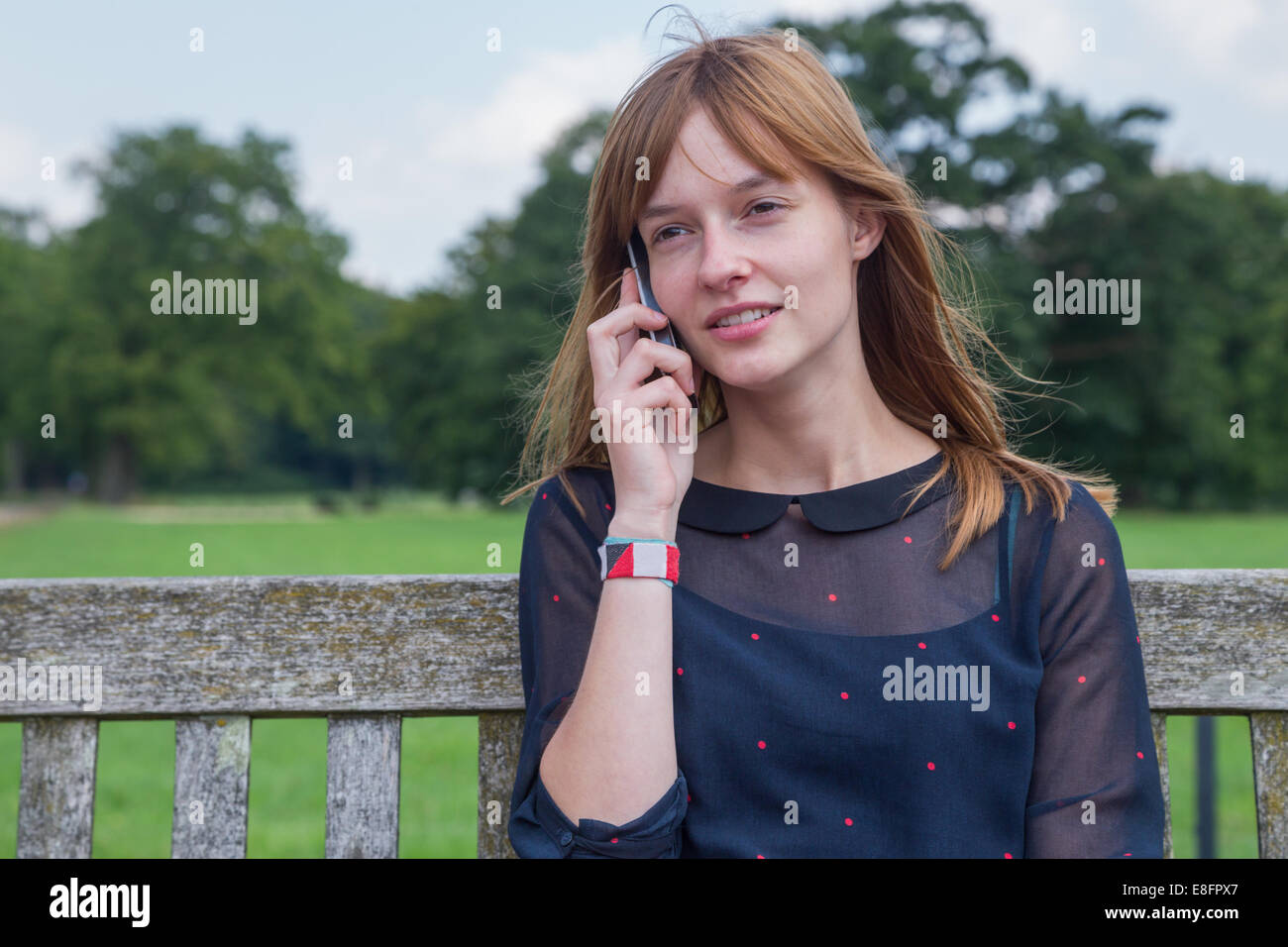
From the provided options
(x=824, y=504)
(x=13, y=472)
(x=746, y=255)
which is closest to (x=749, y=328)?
(x=746, y=255)

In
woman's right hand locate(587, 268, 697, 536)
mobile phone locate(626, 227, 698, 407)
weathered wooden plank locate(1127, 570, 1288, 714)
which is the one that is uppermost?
mobile phone locate(626, 227, 698, 407)

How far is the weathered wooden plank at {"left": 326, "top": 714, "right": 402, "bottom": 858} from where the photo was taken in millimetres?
2377

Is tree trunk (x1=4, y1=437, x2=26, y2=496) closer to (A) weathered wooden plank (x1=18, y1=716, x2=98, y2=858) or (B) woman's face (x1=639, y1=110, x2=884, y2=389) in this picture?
(A) weathered wooden plank (x1=18, y1=716, x2=98, y2=858)

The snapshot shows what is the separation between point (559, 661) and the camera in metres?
2.32

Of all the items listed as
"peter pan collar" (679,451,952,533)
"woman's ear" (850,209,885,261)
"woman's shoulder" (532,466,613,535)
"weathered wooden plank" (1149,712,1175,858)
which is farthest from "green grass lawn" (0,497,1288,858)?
"weathered wooden plank" (1149,712,1175,858)

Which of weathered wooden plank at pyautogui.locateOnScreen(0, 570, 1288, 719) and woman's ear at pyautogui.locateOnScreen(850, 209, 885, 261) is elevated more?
woman's ear at pyautogui.locateOnScreen(850, 209, 885, 261)

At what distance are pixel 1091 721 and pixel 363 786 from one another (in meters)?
1.49

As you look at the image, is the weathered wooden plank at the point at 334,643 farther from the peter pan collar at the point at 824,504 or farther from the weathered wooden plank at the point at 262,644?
the peter pan collar at the point at 824,504

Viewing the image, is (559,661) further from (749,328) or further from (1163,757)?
(1163,757)

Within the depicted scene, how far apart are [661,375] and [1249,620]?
136 cm

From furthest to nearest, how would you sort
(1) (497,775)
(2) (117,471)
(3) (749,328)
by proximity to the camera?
(2) (117,471) < (1) (497,775) < (3) (749,328)

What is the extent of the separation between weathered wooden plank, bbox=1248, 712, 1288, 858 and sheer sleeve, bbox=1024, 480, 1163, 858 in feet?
1.03

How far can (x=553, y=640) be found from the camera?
234 cm
